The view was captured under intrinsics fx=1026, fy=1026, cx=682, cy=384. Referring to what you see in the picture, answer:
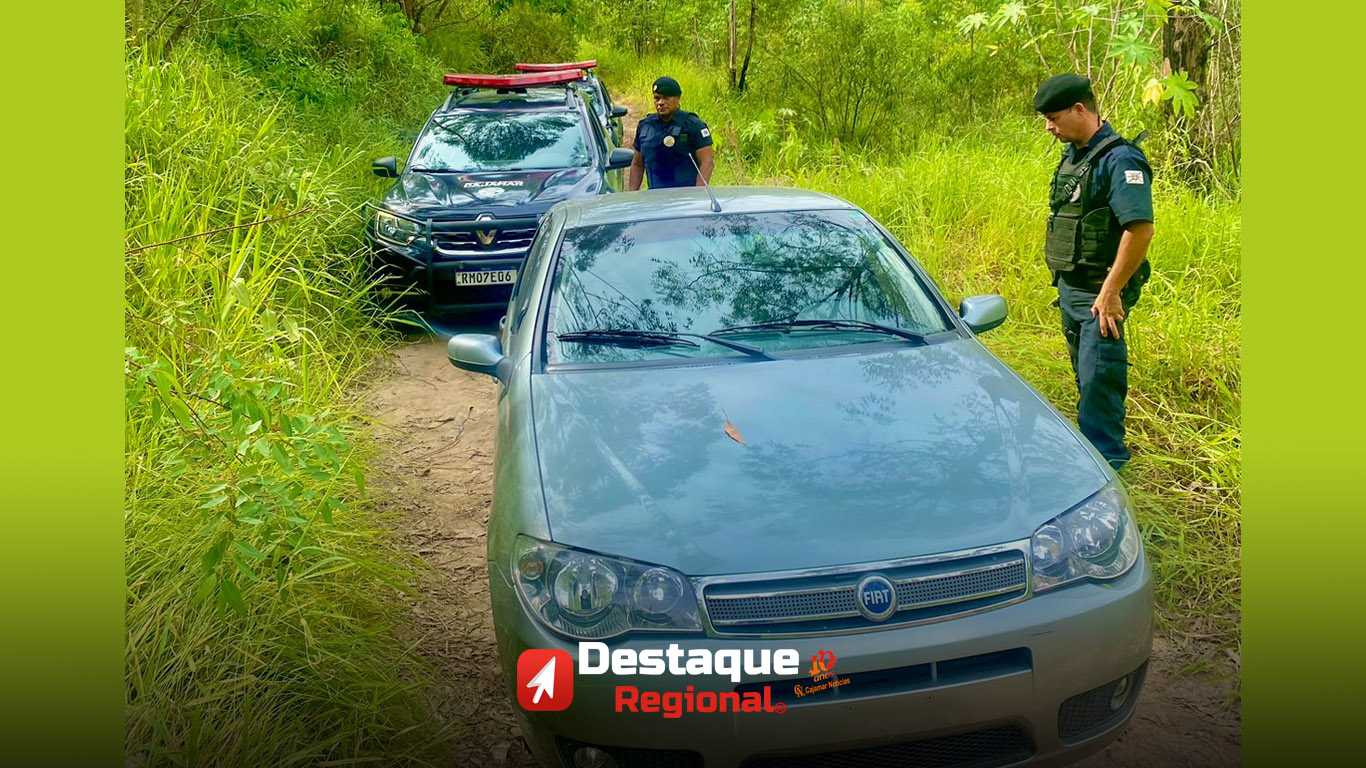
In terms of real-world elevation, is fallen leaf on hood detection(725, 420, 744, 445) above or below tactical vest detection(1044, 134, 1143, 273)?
below

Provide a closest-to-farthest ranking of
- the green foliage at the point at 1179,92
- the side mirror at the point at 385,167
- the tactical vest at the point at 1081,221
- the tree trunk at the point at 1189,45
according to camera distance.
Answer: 1. the tactical vest at the point at 1081,221
2. the green foliage at the point at 1179,92
3. the tree trunk at the point at 1189,45
4. the side mirror at the point at 385,167

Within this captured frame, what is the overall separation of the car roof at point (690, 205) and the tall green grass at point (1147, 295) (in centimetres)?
178

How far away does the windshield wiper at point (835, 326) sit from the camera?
3277 millimetres

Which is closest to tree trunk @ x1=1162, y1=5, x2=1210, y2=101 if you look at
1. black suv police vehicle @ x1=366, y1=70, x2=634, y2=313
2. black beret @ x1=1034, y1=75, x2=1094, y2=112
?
black beret @ x1=1034, y1=75, x2=1094, y2=112

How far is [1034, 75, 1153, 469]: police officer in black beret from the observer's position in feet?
12.6

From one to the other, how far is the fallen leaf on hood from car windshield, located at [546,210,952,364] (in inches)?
17.4

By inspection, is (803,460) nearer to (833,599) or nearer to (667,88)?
(833,599)

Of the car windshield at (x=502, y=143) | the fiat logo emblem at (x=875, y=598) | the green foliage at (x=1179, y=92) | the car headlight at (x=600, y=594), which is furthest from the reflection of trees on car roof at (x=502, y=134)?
the fiat logo emblem at (x=875, y=598)

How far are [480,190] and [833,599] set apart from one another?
542 cm

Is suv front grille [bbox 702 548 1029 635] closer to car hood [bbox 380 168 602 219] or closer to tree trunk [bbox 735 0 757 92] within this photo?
car hood [bbox 380 168 602 219]

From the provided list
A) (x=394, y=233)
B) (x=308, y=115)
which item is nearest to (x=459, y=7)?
(x=308, y=115)

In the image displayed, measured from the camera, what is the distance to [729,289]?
11.1 ft

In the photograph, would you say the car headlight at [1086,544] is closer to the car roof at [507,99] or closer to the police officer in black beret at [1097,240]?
Result: the police officer in black beret at [1097,240]

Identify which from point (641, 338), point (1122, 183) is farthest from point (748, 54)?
point (641, 338)
